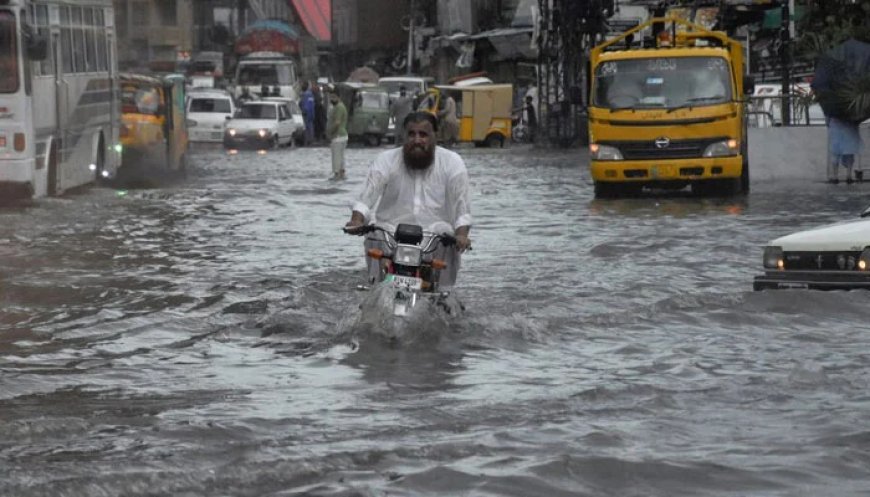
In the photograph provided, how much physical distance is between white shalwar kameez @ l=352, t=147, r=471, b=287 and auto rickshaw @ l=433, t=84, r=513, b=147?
4008 cm

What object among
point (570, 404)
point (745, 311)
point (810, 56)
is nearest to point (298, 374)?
point (570, 404)

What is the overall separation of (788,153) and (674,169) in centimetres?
551

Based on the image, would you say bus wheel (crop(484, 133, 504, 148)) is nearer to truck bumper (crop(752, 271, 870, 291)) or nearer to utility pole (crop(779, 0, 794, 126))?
utility pole (crop(779, 0, 794, 126))

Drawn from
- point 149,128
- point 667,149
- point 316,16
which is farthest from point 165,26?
point 667,149

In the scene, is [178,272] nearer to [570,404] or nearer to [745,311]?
[745,311]

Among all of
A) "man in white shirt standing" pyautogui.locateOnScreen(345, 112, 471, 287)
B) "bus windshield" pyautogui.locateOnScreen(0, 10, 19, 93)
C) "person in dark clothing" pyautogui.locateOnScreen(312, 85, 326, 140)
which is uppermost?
"bus windshield" pyautogui.locateOnScreen(0, 10, 19, 93)

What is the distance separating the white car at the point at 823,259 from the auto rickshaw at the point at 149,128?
22270 mm

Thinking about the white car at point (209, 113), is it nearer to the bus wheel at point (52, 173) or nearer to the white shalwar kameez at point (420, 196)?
the bus wheel at point (52, 173)

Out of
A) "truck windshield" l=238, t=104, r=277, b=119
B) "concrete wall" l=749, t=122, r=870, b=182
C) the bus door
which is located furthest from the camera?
"truck windshield" l=238, t=104, r=277, b=119

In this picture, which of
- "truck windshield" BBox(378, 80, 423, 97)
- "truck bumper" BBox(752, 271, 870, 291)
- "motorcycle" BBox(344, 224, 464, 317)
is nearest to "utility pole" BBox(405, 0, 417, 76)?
"truck windshield" BBox(378, 80, 423, 97)

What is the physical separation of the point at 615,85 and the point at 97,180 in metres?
8.95

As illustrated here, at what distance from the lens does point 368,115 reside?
56.2 metres

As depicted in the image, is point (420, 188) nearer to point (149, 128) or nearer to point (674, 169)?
point (674, 169)

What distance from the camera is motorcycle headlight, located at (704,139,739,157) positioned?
24125mm
